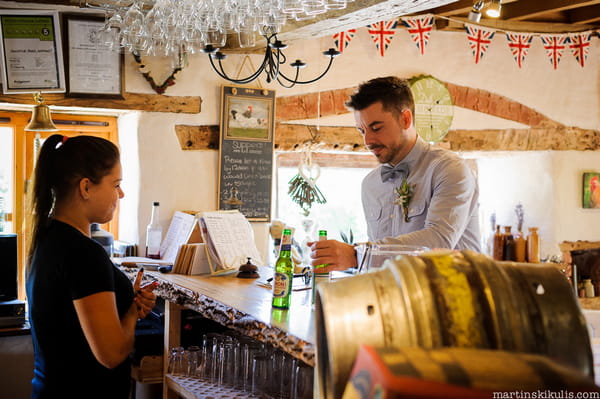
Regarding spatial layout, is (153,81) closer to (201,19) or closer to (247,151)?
(247,151)

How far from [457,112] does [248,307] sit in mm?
3770

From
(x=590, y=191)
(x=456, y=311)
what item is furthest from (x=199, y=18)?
(x=590, y=191)

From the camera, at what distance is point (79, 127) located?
4.52 meters

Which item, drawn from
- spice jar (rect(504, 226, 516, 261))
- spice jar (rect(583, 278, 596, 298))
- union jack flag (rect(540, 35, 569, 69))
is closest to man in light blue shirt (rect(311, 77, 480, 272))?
spice jar (rect(504, 226, 516, 261))

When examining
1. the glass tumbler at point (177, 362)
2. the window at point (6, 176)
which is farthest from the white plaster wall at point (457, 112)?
the glass tumbler at point (177, 362)

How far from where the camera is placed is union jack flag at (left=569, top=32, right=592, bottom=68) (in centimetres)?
566

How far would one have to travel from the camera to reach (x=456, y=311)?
840mm

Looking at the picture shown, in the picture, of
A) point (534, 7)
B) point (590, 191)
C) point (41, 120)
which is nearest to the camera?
point (41, 120)

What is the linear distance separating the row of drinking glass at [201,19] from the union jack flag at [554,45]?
328 centimetres

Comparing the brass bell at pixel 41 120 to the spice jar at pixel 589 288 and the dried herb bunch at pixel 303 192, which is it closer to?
the dried herb bunch at pixel 303 192

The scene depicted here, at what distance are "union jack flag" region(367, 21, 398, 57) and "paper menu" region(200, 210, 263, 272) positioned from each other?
93.6 inches

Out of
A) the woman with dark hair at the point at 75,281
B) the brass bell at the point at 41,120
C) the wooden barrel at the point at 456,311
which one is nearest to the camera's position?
the wooden barrel at the point at 456,311

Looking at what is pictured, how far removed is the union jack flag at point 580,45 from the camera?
5656mm

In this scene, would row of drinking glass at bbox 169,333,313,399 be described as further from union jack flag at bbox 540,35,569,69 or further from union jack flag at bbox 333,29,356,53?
union jack flag at bbox 540,35,569,69
